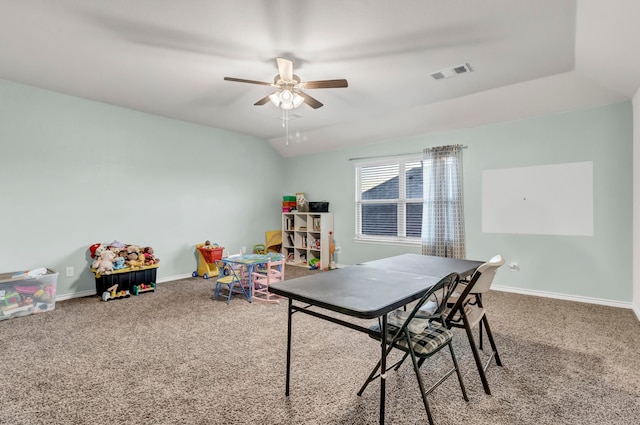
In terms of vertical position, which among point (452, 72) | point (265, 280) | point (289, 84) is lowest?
point (265, 280)

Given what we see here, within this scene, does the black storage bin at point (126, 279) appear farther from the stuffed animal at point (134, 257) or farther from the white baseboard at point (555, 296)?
the white baseboard at point (555, 296)

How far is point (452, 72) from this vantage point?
3.21 m

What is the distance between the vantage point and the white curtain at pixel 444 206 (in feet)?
14.8

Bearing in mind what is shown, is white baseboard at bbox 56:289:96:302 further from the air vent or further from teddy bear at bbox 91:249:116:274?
the air vent

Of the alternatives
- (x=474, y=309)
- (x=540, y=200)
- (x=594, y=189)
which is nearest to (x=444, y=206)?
(x=540, y=200)

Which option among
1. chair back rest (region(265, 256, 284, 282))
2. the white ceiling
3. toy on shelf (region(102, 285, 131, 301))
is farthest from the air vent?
toy on shelf (region(102, 285, 131, 301))

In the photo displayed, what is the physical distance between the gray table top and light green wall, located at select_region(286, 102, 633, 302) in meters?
1.97

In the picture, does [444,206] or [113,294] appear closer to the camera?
[113,294]

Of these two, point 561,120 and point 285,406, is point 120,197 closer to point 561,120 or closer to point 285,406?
point 285,406

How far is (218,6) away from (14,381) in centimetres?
294

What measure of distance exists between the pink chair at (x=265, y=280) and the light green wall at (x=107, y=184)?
162 cm

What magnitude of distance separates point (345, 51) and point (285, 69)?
22.4 inches

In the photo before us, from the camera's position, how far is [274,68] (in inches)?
123

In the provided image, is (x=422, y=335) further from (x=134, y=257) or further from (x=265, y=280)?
(x=134, y=257)
